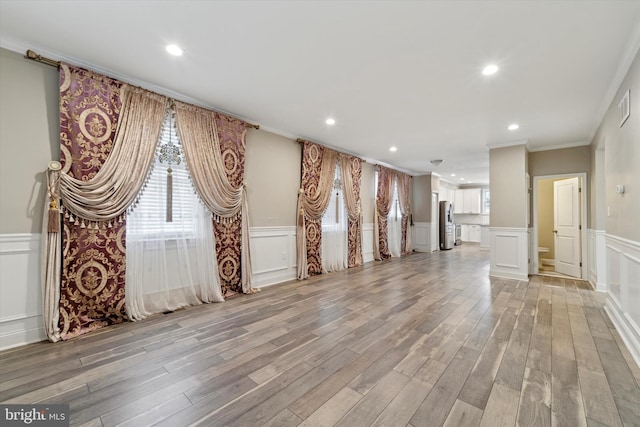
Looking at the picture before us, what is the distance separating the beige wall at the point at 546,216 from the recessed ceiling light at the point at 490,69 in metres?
6.23

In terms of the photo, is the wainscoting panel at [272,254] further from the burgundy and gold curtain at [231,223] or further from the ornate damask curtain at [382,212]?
the ornate damask curtain at [382,212]

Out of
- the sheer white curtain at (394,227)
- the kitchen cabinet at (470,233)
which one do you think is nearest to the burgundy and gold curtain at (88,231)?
the sheer white curtain at (394,227)

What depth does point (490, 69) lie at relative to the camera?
266 cm

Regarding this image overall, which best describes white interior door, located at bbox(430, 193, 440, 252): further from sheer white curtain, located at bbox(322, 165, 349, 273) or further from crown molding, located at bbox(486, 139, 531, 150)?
sheer white curtain, located at bbox(322, 165, 349, 273)

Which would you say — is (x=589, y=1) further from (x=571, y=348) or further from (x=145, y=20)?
(x=145, y=20)

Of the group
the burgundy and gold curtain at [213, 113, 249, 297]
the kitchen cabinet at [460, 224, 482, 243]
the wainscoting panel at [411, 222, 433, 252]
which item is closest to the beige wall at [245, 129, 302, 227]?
the burgundy and gold curtain at [213, 113, 249, 297]

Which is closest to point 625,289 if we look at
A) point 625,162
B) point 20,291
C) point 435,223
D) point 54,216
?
point 625,162

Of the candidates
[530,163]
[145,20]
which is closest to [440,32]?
[145,20]

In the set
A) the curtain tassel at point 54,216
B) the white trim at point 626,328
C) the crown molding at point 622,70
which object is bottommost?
the white trim at point 626,328

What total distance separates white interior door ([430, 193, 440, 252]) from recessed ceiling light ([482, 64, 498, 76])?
20.7ft

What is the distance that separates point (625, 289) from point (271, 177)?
450 centimetres

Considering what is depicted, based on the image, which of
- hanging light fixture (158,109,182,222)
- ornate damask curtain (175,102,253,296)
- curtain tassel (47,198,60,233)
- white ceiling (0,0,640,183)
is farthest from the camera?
ornate damask curtain (175,102,253,296)

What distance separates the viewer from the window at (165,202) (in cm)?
306

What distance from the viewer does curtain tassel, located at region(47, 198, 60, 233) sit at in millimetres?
2438
